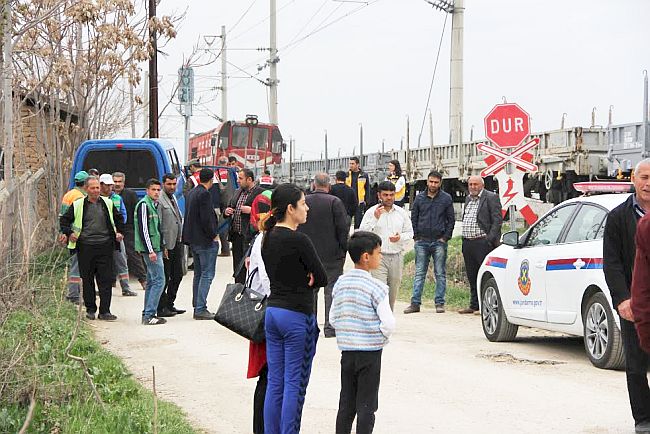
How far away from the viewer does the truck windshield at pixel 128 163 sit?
1934 cm

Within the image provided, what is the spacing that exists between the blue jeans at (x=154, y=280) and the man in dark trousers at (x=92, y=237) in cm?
68

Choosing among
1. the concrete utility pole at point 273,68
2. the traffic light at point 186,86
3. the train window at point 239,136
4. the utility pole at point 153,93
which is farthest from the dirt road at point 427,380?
the concrete utility pole at point 273,68

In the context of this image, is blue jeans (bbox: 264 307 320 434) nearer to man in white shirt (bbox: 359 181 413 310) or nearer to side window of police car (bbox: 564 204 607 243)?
side window of police car (bbox: 564 204 607 243)

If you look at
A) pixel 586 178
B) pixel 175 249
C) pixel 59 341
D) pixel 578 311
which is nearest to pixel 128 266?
pixel 175 249

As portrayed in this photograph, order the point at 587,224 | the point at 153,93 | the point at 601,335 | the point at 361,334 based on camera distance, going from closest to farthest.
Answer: the point at 361,334 < the point at 601,335 < the point at 587,224 < the point at 153,93

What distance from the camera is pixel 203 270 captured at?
14.5m

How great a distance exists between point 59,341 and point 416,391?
3.53 m

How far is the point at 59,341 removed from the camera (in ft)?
35.7

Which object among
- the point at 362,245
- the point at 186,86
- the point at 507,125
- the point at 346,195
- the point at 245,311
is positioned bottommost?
the point at 245,311

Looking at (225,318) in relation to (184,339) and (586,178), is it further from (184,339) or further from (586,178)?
(586,178)

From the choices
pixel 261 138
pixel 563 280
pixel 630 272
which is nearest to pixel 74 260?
pixel 563 280

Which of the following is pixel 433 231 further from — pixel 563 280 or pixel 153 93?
pixel 153 93

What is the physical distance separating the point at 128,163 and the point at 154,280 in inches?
230

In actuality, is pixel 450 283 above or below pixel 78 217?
below
